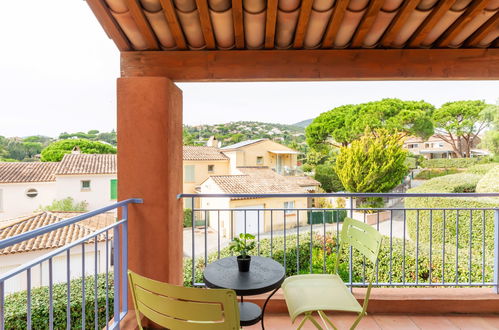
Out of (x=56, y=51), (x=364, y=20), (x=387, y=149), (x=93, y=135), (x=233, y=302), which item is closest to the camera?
(x=233, y=302)

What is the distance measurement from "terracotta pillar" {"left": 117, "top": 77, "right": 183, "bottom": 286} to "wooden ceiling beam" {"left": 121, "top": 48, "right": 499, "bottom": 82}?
1.04ft

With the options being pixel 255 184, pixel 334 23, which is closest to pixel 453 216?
pixel 334 23

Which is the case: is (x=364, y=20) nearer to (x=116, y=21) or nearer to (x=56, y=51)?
(x=116, y=21)

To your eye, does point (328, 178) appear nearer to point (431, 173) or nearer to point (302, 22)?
point (431, 173)

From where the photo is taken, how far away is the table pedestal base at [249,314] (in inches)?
83.5

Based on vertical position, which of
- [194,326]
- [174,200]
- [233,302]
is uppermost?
[174,200]

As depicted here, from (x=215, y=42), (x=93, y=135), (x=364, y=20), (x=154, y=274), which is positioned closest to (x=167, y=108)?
(x=215, y=42)

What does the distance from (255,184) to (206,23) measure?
1667cm

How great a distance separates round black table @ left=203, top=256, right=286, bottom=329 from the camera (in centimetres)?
174

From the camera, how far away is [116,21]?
7.00 feet

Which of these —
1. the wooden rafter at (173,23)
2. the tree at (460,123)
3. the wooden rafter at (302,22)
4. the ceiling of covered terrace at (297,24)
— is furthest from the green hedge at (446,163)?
the wooden rafter at (173,23)

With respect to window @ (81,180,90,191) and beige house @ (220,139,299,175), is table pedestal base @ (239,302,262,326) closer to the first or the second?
beige house @ (220,139,299,175)

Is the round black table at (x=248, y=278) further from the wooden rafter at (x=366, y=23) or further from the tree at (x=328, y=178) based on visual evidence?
the tree at (x=328, y=178)

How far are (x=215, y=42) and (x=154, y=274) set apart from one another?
1.98 meters
